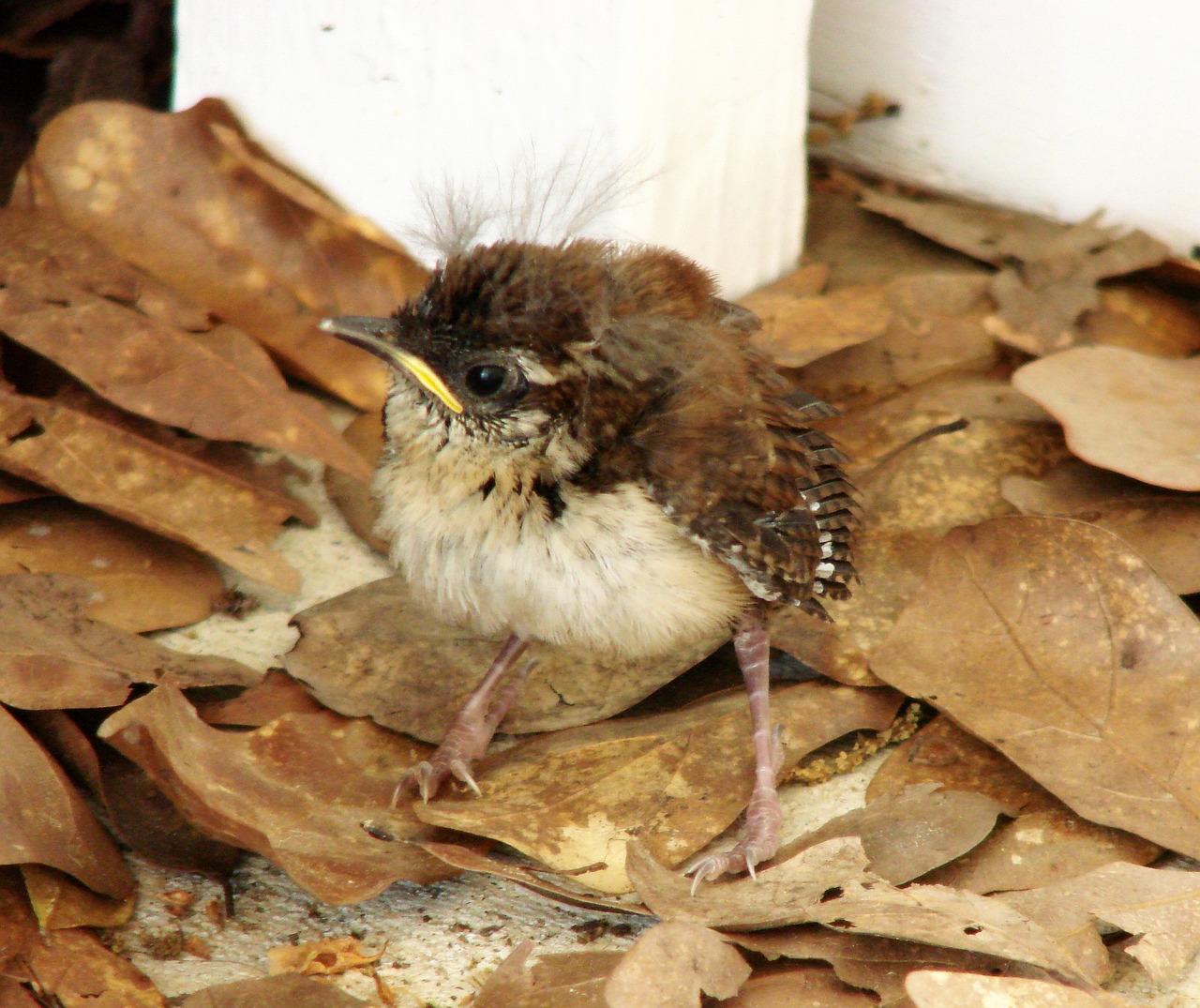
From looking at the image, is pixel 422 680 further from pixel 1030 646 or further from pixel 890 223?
pixel 890 223

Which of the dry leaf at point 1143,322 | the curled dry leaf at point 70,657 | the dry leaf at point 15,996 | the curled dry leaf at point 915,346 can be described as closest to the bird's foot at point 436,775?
the curled dry leaf at point 70,657

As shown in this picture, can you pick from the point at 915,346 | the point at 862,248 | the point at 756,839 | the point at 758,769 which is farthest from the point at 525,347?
the point at 862,248

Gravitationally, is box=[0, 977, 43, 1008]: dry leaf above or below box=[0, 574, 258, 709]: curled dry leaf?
below

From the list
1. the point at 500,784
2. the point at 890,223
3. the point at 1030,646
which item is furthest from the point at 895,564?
the point at 890,223

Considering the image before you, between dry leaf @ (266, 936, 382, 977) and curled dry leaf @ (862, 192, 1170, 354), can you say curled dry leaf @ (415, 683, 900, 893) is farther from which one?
curled dry leaf @ (862, 192, 1170, 354)

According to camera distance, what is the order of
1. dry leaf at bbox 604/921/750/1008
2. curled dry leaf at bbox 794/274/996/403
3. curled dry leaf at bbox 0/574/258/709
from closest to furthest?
dry leaf at bbox 604/921/750/1008 → curled dry leaf at bbox 0/574/258/709 → curled dry leaf at bbox 794/274/996/403

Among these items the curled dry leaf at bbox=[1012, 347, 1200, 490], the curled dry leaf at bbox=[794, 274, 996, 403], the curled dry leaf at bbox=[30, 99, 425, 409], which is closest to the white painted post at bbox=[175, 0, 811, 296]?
the curled dry leaf at bbox=[30, 99, 425, 409]

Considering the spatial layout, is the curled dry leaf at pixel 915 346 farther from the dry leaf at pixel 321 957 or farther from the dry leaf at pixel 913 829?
the dry leaf at pixel 321 957

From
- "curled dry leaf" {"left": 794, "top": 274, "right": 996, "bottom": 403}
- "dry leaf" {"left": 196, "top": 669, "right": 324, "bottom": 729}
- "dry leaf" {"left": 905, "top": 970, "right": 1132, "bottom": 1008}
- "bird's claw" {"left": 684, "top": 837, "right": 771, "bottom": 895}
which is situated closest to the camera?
"dry leaf" {"left": 905, "top": 970, "right": 1132, "bottom": 1008}
